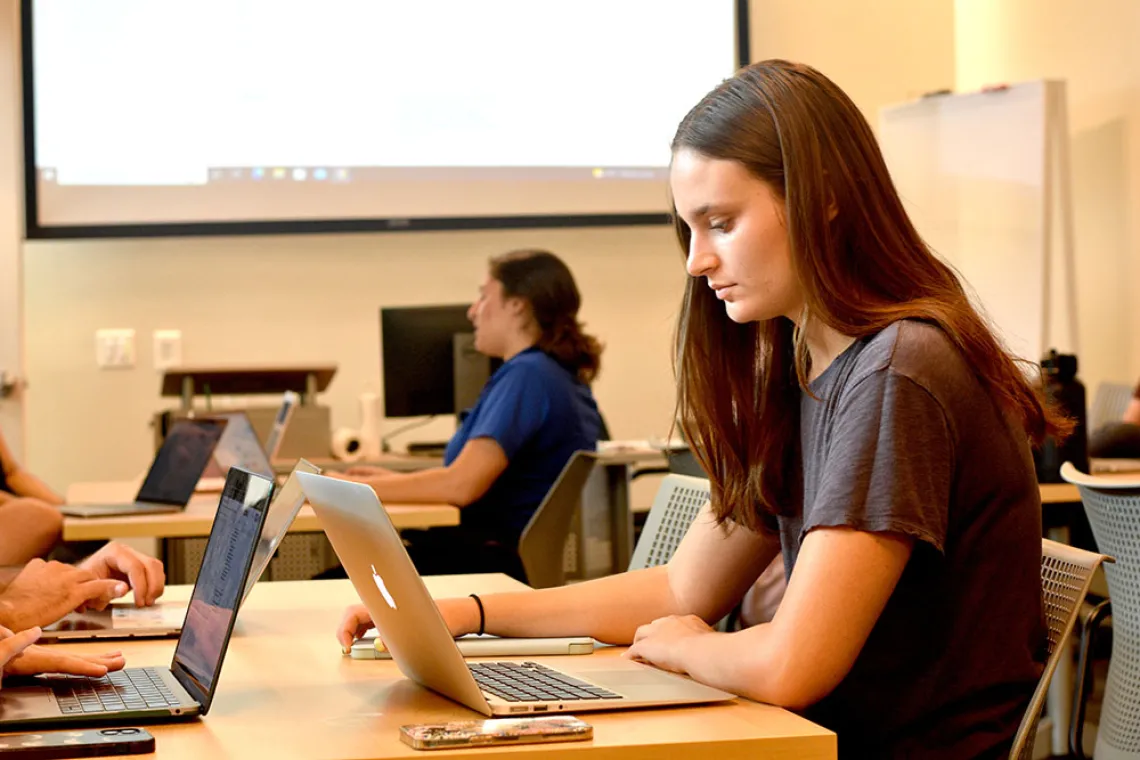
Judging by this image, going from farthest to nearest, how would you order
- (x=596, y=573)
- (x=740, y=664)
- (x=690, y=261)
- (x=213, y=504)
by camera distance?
(x=596, y=573), (x=213, y=504), (x=690, y=261), (x=740, y=664)

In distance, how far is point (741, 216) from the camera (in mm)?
1416

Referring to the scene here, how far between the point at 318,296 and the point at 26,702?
448 cm

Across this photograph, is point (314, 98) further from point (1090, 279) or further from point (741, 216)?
point (741, 216)

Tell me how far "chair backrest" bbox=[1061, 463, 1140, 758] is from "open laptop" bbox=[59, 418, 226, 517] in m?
1.96

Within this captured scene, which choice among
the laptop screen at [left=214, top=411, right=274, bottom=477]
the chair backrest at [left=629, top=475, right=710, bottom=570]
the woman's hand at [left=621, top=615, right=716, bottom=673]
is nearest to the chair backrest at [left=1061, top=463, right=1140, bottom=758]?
the chair backrest at [left=629, top=475, right=710, bottom=570]

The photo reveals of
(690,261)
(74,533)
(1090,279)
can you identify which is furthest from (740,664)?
(1090,279)

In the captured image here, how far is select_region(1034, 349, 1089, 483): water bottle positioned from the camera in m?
3.26

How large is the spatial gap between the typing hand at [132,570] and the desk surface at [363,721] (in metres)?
0.27

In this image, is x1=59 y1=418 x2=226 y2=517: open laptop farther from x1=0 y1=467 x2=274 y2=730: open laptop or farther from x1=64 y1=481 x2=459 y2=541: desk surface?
x1=0 y1=467 x2=274 y2=730: open laptop

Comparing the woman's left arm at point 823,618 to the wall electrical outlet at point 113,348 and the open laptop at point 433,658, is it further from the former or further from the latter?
the wall electrical outlet at point 113,348

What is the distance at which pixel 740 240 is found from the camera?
142 cm

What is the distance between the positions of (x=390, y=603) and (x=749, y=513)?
0.42 m

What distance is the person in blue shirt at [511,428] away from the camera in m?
3.57

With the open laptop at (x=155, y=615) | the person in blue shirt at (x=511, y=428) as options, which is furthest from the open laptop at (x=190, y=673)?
the person in blue shirt at (x=511, y=428)
